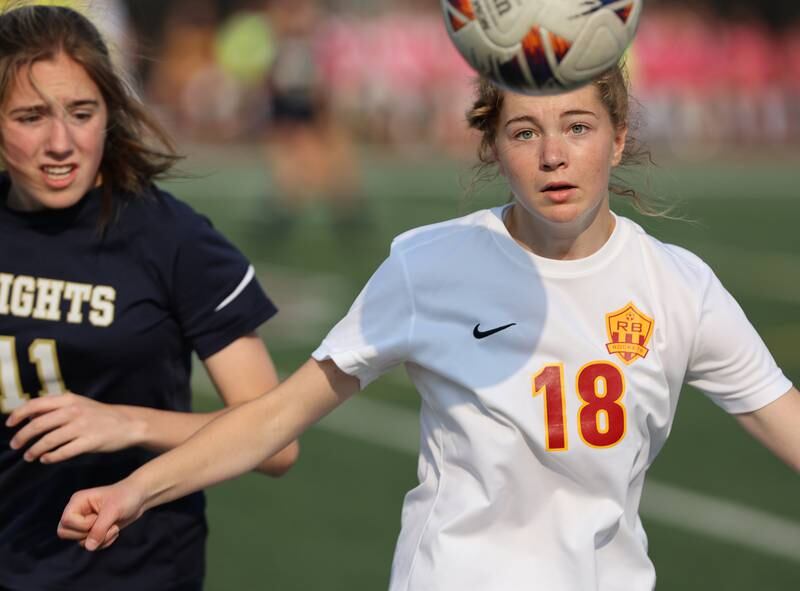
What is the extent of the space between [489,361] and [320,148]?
577 inches

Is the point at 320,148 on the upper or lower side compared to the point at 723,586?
Answer: lower

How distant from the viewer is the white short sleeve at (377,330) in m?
3.18

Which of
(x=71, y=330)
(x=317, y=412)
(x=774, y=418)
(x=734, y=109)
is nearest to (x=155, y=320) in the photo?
(x=71, y=330)

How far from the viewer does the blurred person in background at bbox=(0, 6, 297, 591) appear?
11.7 feet

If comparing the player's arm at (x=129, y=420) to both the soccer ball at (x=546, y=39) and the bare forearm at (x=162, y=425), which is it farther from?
the soccer ball at (x=546, y=39)

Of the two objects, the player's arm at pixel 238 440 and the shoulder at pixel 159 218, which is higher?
the shoulder at pixel 159 218

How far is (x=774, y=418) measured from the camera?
128 inches

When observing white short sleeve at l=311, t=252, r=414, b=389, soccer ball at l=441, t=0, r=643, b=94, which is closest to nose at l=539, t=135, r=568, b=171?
soccer ball at l=441, t=0, r=643, b=94

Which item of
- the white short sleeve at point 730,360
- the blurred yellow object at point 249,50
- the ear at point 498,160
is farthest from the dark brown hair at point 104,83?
the blurred yellow object at point 249,50

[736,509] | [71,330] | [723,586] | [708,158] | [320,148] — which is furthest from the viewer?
[708,158]

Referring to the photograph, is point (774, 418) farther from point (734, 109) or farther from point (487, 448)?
point (734, 109)

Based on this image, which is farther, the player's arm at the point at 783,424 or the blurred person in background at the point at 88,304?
the blurred person in background at the point at 88,304

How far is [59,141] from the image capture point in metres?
3.52

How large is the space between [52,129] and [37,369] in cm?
55
